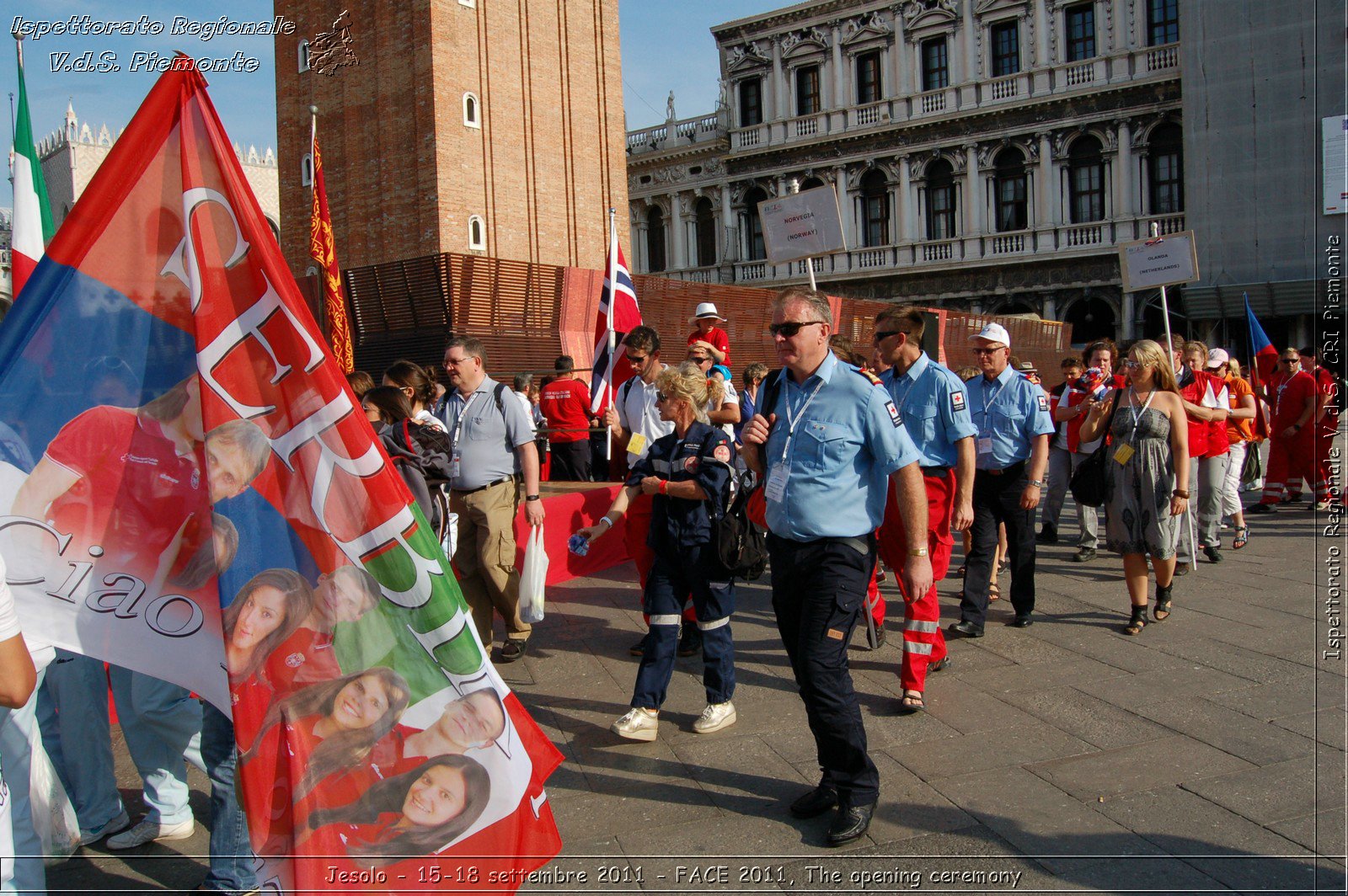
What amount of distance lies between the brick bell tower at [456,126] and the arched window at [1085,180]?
15209mm

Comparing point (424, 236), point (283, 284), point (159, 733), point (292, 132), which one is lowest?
point (159, 733)

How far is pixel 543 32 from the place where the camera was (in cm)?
2744

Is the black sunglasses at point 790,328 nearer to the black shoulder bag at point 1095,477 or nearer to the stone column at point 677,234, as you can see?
the black shoulder bag at point 1095,477

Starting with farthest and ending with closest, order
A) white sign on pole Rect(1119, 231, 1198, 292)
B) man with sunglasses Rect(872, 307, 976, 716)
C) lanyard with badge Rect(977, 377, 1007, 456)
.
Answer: white sign on pole Rect(1119, 231, 1198, 292)
lanyard with badge Rect(977, 377, 1007, 456)
man with sunglasses Rect(872, 307, 976, 716)

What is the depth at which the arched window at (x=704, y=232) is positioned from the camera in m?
41.1

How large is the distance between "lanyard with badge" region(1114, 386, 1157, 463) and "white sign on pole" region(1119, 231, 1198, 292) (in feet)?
15.4

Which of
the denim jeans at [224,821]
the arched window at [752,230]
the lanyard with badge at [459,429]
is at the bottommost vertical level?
the denim jeans at [224,821]

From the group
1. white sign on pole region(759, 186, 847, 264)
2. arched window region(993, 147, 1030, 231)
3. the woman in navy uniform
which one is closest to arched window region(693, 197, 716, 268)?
arched window region(993, 147, 1030, 231)

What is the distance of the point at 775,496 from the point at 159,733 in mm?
2280

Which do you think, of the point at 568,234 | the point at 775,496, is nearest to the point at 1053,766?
the point at 775,496

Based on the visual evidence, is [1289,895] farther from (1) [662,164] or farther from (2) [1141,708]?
(1) [662,164]

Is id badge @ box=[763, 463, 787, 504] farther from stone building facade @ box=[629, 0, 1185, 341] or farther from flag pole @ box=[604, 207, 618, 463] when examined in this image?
stone building facade @ box=[629, 0, 1185, 341]

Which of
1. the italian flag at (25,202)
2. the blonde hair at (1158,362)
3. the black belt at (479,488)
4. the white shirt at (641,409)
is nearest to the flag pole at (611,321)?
the white shirt at (641,409)

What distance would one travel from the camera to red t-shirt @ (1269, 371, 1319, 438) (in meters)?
11.5
